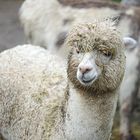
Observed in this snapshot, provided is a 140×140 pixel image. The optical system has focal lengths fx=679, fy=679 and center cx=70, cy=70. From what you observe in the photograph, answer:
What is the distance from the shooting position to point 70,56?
16.9 ft

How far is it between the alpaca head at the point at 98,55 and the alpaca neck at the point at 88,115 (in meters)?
0.11

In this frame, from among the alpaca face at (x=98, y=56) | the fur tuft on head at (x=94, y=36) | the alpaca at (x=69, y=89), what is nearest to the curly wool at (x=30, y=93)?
the alpaca at (x=69, y=89)

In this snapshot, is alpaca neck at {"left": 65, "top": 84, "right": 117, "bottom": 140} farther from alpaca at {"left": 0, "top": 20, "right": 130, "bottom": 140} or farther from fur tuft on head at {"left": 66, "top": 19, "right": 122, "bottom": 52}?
fur tuft on head at {"left": 66, "top": 19, "right": 122, "bottom": 52}

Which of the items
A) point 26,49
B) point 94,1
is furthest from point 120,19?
point 26,49

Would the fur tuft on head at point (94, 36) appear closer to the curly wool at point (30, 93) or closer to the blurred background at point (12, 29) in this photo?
the curly wool at point (30, 93)

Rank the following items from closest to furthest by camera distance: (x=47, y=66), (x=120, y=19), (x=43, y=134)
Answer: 1. (x=43, y=134)
2. (x=47, y=66)
3. (x=120, y=19)

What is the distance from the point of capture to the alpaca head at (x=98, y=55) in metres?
4.99

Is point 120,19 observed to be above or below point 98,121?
above

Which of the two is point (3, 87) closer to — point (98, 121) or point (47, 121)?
point (47, 121)

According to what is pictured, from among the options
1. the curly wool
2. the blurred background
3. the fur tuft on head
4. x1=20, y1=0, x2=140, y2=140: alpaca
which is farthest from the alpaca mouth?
the blurred background

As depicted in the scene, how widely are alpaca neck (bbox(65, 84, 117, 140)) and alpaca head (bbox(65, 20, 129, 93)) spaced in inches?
4.3

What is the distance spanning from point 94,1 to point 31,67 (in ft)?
9.71

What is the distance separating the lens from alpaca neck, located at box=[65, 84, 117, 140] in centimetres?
520

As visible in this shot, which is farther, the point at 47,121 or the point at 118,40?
the point at 47,121
